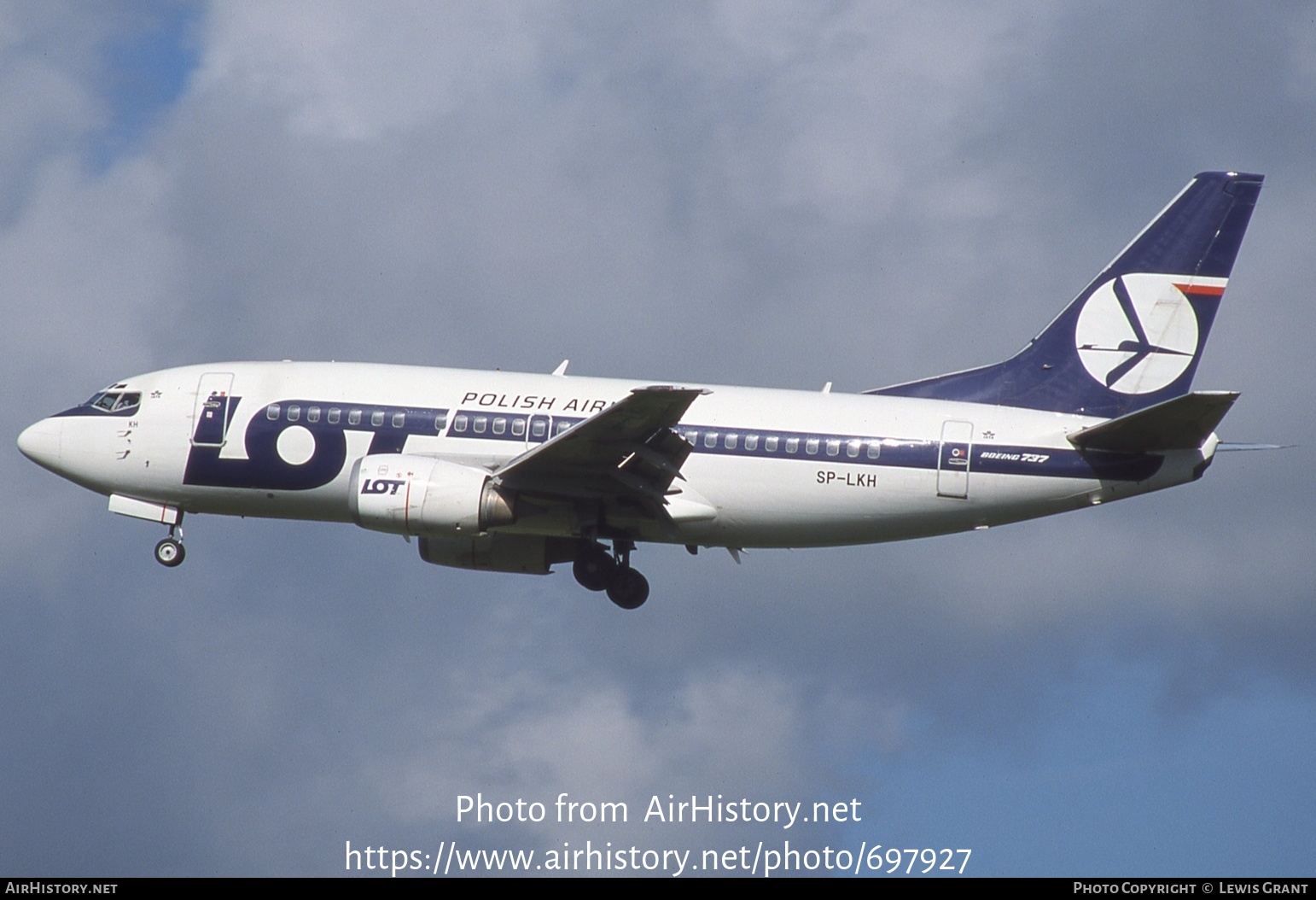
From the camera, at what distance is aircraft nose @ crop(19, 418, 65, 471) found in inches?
1409

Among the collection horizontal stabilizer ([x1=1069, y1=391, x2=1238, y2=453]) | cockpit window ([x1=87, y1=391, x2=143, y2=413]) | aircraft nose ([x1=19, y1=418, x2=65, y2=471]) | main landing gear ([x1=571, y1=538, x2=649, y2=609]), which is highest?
cockpit window ([x1=87, y1=391, x2=143, y2=413])

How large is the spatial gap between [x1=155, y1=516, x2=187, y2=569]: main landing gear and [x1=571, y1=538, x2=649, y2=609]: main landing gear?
28.4 feet

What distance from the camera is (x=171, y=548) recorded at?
3541cm

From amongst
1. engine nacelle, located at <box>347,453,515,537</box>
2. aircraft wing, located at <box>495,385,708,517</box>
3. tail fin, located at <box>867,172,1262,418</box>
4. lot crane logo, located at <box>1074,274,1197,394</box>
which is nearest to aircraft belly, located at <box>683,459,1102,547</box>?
aircraft wing, located at <box>495,385,708,517</box>

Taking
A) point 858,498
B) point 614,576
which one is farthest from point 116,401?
point 858,498

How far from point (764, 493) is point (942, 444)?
3646mm

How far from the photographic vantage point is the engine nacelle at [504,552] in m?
35.2

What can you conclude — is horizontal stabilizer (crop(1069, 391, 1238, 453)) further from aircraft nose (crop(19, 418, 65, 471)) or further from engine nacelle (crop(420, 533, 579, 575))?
aircraft nose (crop(19, 418, 65, 471))

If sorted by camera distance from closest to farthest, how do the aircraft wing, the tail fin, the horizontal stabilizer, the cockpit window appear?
1. the horizontal stabilizer
2. the aircraft wing
3. the tail fin
4. the cockpit window

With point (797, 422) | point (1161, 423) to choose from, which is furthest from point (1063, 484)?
point (797, 422)

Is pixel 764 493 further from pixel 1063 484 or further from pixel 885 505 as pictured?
pixel 1063 484

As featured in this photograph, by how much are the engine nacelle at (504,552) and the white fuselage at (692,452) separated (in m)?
1.82

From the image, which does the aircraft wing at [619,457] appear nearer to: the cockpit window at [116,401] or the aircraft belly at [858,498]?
the aircraft belly at [858,498]

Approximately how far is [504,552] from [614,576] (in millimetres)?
2543
